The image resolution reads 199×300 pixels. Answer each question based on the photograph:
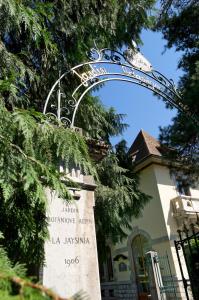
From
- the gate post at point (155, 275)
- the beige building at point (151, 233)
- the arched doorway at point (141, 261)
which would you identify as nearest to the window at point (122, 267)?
the beige building at point (151, 233)

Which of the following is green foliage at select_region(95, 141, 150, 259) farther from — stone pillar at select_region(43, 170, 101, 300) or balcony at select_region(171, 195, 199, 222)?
balcony at select_region(171, 195, 199, 222)

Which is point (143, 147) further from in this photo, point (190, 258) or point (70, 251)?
point (70, 251)

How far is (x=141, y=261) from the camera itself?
51.9 feet

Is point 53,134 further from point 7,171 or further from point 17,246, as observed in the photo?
point 17,246

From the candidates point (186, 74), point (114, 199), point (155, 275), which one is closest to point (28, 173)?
point (114, 199)

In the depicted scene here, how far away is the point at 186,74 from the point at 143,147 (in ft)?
28.7

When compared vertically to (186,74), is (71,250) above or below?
below

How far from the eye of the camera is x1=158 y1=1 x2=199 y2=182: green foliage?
8.20 metres

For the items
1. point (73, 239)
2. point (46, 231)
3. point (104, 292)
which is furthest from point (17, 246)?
point (104, 292)

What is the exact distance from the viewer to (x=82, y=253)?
2768 mm

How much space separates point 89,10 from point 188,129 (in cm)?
416

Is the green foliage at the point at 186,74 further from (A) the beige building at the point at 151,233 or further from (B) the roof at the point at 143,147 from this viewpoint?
(B) the roof at the point at 143,147

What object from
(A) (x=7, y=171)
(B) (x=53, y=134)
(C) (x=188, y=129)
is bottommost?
(A) (x=7, y=171)

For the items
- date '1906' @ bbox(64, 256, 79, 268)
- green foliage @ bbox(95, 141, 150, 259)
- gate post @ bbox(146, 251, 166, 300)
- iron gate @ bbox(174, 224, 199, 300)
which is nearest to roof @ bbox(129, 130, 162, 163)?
green foliage @ bbox(95, 141, 150, 259)
